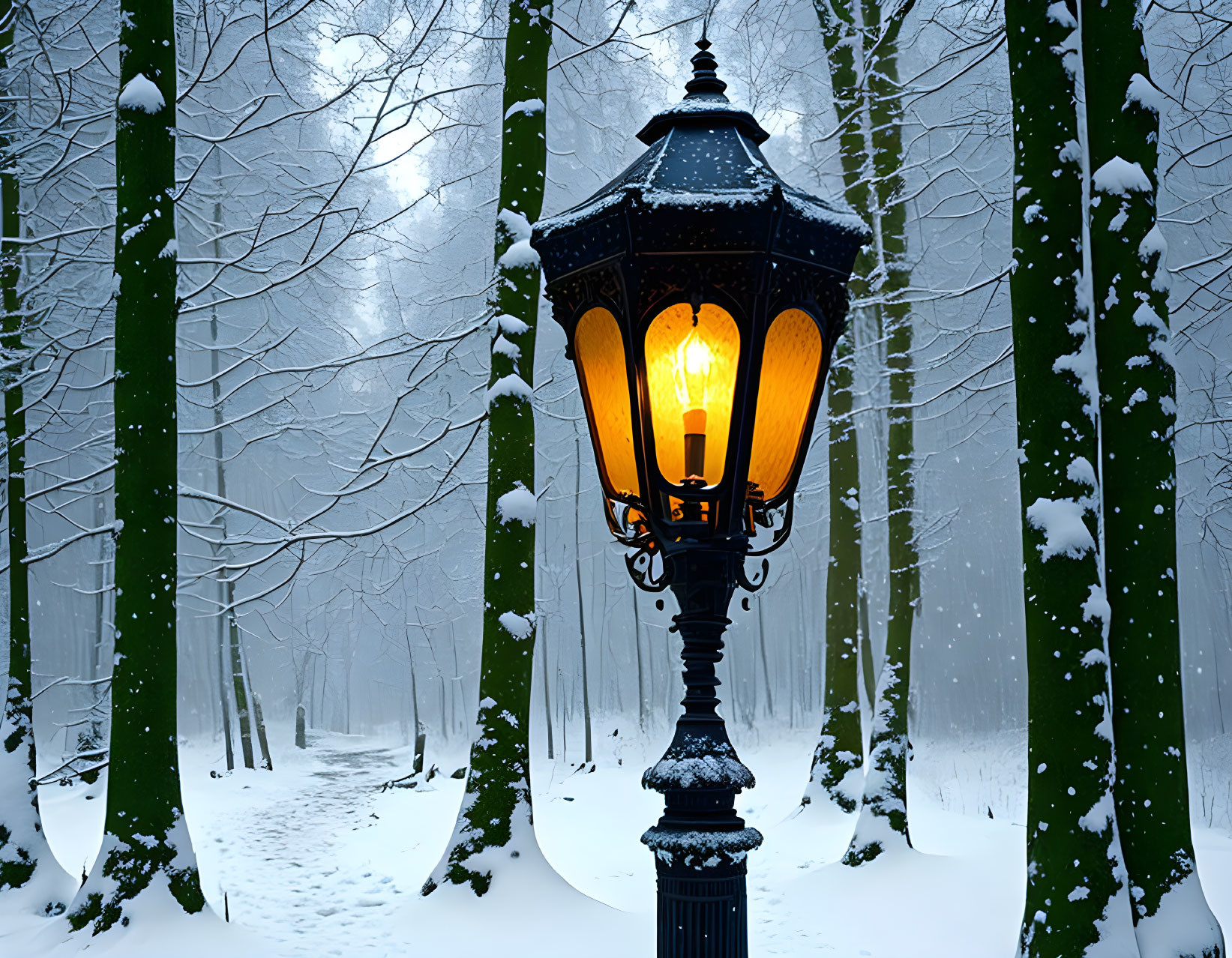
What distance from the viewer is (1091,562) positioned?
16.4ft

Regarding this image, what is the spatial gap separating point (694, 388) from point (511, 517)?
553 centimetres

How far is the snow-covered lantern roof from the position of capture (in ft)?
8.64

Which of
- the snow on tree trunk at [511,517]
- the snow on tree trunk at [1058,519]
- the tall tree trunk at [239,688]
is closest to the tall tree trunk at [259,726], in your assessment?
the tall tree trunk at [239,688]

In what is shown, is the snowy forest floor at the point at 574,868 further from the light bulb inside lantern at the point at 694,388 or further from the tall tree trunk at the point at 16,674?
the light bulb inside lantern at the point at 694,388

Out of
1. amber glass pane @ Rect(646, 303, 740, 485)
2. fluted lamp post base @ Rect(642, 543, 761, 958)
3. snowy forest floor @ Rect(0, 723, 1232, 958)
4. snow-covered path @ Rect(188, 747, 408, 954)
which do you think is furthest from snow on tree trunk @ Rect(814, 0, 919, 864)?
fluted lamp post base @ Rect(642, 543, 761, 958)

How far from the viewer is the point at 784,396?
2836 millimetres

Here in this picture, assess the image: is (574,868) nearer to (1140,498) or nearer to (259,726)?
(1140,498)

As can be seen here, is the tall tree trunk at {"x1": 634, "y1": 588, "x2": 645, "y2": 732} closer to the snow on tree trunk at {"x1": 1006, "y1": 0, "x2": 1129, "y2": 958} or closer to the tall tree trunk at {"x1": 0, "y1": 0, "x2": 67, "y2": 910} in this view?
the tall tree trunk at {"x1": 0, "y1": 0, "x2": 67, "y2": 910}

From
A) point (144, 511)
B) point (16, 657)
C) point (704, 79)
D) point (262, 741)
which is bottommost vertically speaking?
point (262, 741)

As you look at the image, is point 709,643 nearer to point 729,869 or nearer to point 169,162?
point 729,869

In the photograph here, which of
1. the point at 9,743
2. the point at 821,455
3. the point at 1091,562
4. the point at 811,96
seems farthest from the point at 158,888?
the point at 821,455

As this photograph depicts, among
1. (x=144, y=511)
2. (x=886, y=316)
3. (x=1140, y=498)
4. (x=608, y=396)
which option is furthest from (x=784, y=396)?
(x=886, y=316)

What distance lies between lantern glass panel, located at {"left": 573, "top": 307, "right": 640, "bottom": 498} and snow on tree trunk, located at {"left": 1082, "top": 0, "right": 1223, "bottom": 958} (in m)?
3.46

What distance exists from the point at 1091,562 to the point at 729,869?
3.30 metres
